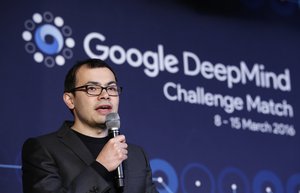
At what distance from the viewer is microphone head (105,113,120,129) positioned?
8.79ft

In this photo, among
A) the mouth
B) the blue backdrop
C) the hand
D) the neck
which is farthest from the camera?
the blue backdrop

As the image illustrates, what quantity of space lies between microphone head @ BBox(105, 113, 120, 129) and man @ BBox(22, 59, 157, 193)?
98 millimetres

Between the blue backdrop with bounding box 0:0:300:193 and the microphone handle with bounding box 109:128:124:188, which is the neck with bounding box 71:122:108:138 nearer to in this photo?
the microphone handle with bounding box 109:128:124:188

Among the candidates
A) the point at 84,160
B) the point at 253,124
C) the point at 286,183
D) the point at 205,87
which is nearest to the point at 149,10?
the point at 205,87

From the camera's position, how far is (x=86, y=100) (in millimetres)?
2908

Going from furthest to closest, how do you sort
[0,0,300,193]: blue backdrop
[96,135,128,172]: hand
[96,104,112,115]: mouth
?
[0,0,300,193]: blue backdrop → [96,104,112,115]: mouth → [96,135,128,172]: hand

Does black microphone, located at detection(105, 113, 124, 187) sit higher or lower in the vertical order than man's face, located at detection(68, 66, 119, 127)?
lower

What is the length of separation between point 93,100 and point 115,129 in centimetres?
28

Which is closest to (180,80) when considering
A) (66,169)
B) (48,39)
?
(48,39)

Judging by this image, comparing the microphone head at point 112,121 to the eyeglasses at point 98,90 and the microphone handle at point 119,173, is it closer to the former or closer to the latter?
the microphone handle at point 119,173

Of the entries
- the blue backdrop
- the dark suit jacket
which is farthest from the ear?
the blue backdrop

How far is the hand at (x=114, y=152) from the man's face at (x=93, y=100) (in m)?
0.28

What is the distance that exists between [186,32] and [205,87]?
1.43 ft

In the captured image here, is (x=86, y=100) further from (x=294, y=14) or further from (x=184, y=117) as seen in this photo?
(x=294, y=14)
